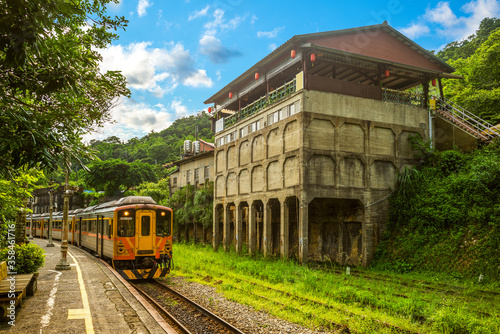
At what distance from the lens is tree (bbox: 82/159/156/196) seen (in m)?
56.3

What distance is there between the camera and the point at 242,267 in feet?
62.2

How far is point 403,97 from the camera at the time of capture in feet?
80.1

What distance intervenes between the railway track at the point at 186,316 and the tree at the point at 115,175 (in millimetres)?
45836

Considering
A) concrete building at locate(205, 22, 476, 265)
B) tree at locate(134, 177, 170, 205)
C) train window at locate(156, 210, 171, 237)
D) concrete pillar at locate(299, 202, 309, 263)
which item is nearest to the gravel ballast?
train window at locate(156, 210, 171, 237)

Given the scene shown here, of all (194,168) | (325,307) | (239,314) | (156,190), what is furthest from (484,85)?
(156,190)

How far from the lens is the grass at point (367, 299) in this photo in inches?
364

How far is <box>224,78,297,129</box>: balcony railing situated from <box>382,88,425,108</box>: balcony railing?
227 inches

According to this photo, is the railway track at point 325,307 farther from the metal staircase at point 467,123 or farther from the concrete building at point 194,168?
the concrete building at point 194,168

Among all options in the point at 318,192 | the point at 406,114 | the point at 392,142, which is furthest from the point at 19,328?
the point at 406,114

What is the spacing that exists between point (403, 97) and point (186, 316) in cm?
1979

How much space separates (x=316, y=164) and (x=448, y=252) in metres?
7.66

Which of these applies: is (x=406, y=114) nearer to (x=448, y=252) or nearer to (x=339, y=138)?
(x=339, y=138)

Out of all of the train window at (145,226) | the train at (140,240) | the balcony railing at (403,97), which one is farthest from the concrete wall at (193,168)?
the train window at (145,226)

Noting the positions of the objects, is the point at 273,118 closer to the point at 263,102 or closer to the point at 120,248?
the point at 263,102
